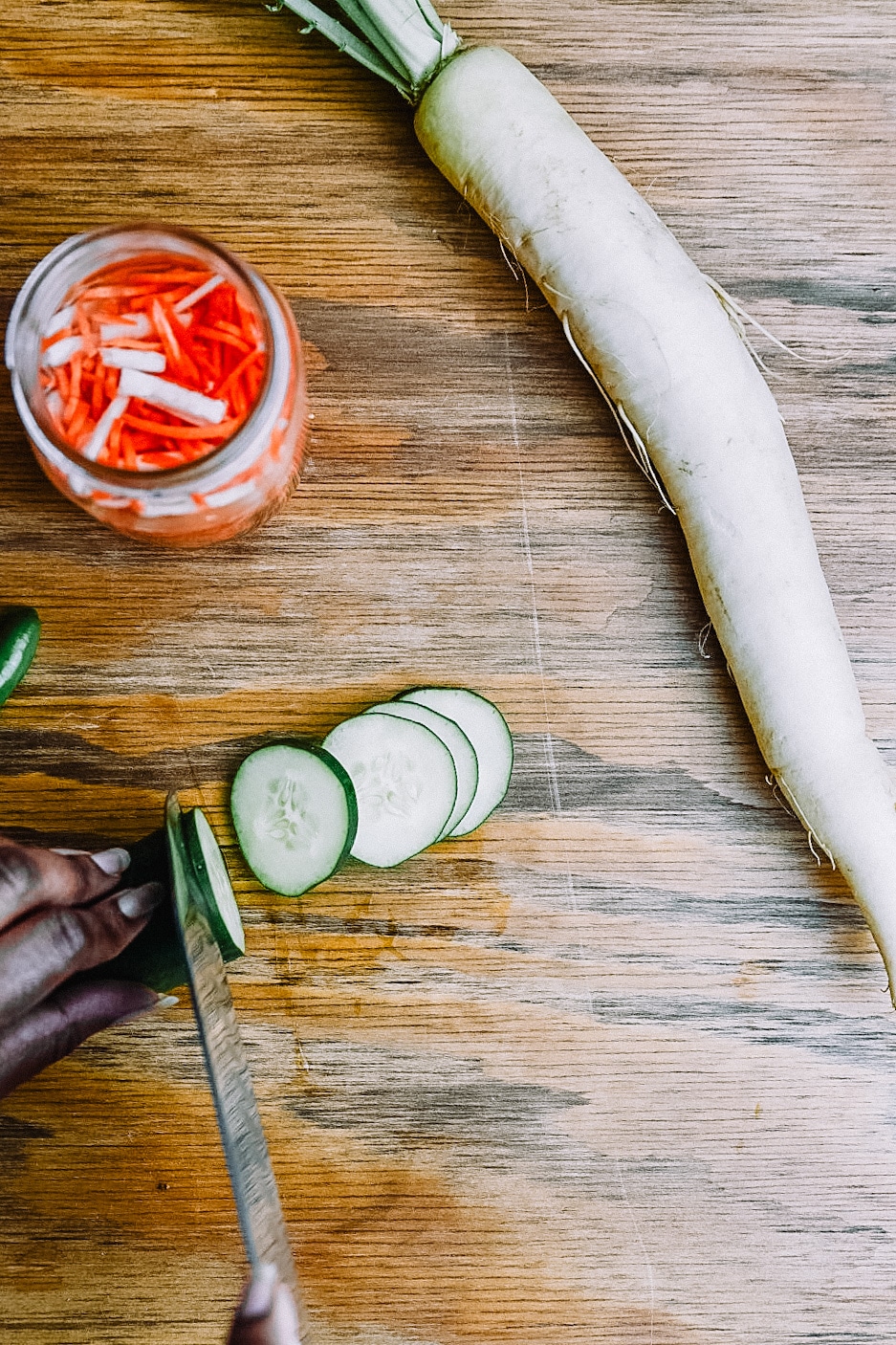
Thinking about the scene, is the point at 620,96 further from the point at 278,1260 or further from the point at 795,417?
the point at 278,1260

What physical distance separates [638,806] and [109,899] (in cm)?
61

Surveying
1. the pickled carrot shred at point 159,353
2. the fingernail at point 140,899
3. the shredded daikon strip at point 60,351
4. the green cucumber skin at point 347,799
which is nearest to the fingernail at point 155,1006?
the fingernail at point 140,899

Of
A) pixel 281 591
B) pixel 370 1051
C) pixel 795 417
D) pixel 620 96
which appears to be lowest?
pixel 370 1051

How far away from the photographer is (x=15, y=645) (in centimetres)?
118

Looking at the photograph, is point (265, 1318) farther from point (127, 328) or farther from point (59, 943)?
point (127, 328)

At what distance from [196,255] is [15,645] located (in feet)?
1.51

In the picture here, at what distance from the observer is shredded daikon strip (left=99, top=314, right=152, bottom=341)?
1.07 meters

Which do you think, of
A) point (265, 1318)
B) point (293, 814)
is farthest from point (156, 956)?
point (265, 1318)

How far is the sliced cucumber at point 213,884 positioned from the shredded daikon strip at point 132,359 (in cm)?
47

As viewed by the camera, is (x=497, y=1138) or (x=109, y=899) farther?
(x=497, y=1138)

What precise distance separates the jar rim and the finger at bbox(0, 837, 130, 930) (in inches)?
15.2

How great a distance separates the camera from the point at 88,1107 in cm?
122

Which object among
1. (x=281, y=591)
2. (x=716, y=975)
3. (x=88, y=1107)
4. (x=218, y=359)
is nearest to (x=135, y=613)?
(x=281, y=591)

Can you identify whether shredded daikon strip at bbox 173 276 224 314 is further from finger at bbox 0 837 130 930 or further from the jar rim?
finger at bbox 0 837 130 930
